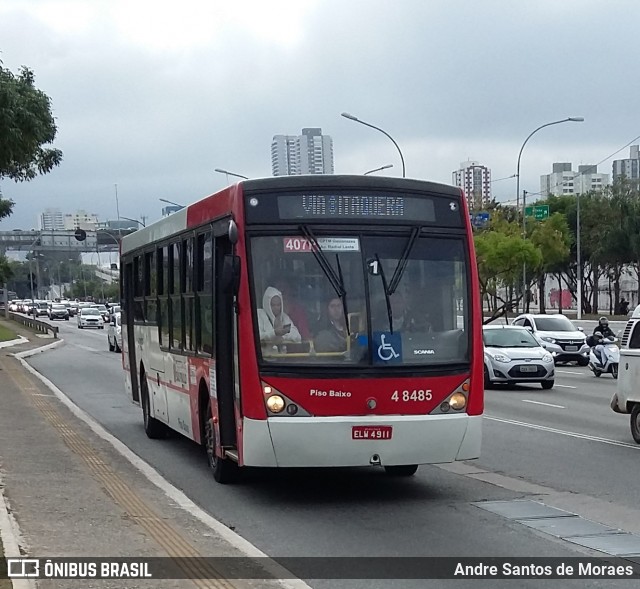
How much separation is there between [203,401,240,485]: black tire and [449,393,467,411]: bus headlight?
2594mm

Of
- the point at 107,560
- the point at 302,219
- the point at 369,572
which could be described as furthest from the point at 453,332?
the point at 107,560

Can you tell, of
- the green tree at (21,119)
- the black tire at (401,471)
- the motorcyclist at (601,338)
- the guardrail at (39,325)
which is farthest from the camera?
the guardrail at (39,325)

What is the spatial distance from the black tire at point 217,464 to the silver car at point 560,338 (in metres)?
23.4

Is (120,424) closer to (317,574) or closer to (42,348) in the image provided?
(317,574)

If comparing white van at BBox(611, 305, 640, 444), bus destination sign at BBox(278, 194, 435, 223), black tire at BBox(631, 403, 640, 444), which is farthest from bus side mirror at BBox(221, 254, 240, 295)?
black tire at BBox(631, 403, 640, 444)

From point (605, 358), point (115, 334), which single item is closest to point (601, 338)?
point (605, 358)

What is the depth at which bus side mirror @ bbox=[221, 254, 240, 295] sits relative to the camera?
34.8ft

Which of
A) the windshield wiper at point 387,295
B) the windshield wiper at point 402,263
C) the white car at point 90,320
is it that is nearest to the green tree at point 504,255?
the white car at point 90,320

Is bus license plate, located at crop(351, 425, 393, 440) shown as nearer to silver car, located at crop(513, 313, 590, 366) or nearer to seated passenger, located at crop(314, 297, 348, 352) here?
seated passenger, located at crop(314, 297, 348, 352)

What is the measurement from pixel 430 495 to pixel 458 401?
1.31m

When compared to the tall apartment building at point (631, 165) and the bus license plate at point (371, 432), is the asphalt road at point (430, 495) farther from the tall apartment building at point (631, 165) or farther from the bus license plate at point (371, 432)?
the tall apartment building at point (631, 165)

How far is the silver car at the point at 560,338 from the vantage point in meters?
34.8

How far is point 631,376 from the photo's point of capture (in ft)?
48.9

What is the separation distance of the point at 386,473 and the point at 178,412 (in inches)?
114
